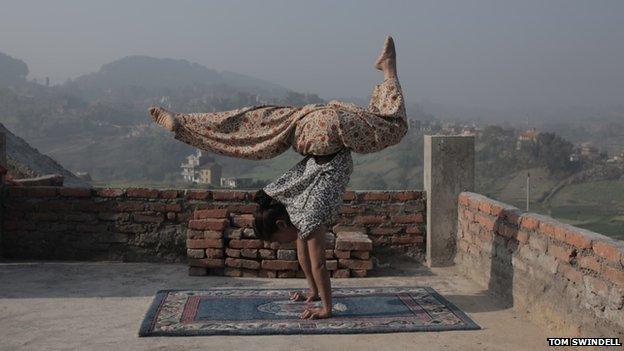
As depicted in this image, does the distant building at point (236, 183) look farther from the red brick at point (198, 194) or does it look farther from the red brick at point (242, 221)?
the red brick at point (242, 221)

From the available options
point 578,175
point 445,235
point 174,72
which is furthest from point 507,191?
point 174,72

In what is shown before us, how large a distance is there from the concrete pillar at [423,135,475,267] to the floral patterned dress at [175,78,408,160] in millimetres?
1901

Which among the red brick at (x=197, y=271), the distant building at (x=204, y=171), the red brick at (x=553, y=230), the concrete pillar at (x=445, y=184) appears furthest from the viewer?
the distant building at (x=204, y=171)

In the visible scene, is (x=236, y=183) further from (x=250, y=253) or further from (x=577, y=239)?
(x=577, y=239)

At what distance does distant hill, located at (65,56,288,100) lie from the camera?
425 feet

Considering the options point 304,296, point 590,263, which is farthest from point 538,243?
point 304,296

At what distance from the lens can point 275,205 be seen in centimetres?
499

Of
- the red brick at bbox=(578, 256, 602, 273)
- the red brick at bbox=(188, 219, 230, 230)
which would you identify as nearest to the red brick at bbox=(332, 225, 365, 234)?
the red brick at bbox=(188, 219, 230, 230)

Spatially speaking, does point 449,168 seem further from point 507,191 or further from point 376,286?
point 507,191

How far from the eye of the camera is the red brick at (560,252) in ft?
14.1

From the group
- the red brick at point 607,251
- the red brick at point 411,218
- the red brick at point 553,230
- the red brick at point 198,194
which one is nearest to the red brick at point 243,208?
the red brick at point 198,194

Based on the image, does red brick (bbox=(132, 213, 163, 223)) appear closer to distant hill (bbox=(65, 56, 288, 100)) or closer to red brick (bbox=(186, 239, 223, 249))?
red brick (bbox=(186, 239, 223, 249))

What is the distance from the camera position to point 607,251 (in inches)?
151

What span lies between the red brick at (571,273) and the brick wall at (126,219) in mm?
2745
